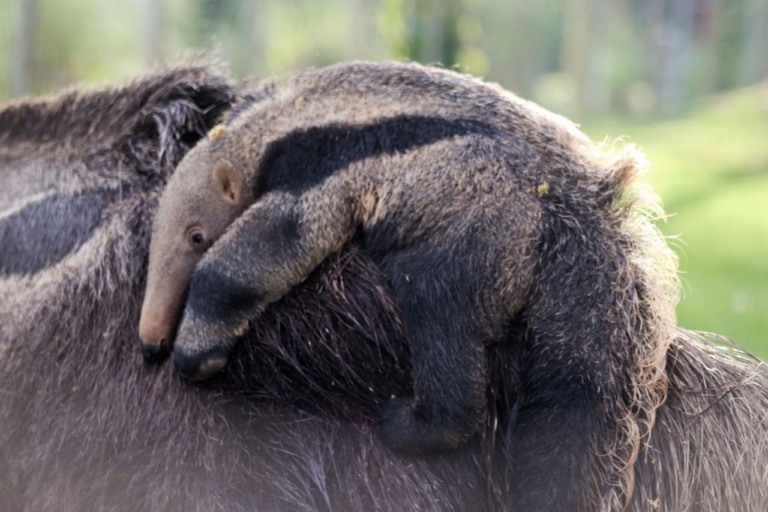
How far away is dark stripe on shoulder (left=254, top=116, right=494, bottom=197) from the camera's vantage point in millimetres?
2520

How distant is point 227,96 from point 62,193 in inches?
26.6

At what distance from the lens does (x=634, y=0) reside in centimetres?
2522

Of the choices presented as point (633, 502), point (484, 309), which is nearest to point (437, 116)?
point (484, 309)

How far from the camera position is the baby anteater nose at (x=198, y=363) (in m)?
2.51

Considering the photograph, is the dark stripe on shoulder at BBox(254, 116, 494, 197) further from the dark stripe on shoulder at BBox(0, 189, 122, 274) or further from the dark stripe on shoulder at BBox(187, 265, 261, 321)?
the dark stripe on shoulder at BBox(0, 189, 122, 274)

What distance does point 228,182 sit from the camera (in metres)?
2.69

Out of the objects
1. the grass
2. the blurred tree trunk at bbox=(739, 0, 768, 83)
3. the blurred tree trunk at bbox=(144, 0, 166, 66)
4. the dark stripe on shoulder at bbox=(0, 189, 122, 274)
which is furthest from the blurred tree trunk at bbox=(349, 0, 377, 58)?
the blurred tree trunk at bbox=(739, 0, 768, 83)

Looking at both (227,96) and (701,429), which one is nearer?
(701,429)

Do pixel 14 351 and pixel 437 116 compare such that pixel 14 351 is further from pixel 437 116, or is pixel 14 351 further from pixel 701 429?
pixel 701 429

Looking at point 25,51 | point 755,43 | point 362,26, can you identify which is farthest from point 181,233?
point 755,43

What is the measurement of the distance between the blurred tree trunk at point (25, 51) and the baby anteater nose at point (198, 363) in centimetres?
625

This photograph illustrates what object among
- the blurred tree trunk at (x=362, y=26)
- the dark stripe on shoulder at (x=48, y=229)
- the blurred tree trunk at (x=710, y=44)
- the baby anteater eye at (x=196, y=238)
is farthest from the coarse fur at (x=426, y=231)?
the blurred tree trunk at (x=710, y=44)

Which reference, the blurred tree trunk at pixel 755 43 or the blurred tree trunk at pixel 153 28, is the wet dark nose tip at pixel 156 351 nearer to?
the blurred tree trunk at pixel 153 28

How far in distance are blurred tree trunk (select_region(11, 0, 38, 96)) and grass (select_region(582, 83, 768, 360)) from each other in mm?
5476
